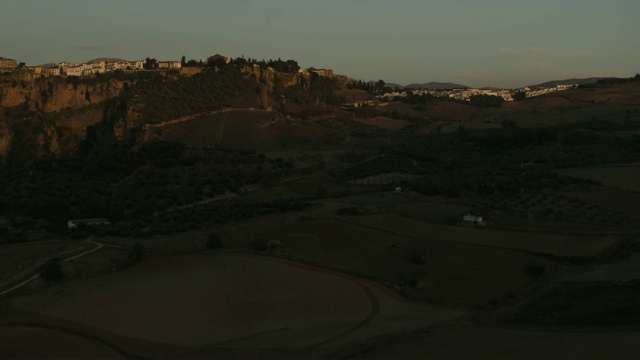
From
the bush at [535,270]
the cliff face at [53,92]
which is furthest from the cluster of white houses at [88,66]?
the bush at [535,270]

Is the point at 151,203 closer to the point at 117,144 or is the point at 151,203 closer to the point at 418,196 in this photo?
the point at 418,196

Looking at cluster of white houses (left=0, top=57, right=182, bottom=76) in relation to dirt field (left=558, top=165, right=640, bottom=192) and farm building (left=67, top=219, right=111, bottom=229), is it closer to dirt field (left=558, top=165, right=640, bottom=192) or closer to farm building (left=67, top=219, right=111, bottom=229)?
farm building (left=67, top=219, right=111, bottom=229)

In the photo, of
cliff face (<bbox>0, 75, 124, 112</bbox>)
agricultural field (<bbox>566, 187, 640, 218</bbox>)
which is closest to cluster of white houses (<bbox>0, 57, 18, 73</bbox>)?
cliff face (<bbox>0, 75, 124, 112</bbox>)

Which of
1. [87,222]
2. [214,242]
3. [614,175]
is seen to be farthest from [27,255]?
[614,175]

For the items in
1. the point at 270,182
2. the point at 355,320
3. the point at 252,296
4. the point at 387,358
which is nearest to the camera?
the point at 387,358

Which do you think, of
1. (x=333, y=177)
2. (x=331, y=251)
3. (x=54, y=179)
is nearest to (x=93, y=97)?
(x=54, y=179)

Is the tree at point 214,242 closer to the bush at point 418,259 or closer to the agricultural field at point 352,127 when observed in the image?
the bush at point 418,259

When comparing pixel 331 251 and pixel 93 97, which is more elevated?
pixel 93 97
